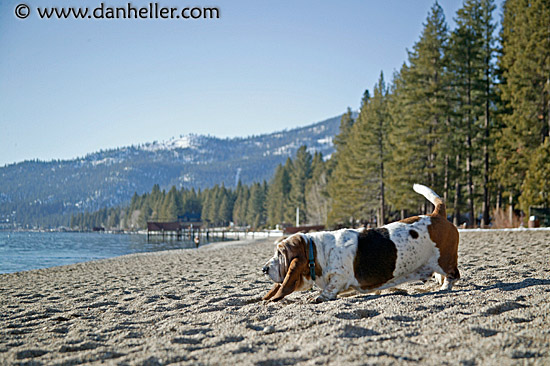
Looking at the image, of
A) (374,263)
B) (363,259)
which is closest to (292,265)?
(363,259)

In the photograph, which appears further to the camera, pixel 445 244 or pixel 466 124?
pixel 466 124

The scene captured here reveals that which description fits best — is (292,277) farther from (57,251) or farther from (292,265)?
(57,251)

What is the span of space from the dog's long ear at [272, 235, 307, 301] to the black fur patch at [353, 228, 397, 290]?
2.22 ft

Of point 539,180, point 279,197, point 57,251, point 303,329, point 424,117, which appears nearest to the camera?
point 303,329

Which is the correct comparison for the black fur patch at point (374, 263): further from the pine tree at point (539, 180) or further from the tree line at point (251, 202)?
the tree line at point (251, 202)

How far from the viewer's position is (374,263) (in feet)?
19.4

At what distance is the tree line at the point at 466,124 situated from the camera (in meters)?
25.2

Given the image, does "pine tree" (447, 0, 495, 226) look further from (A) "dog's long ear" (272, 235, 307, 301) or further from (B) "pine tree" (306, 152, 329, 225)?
(B) "pine tree" (306, 152, 329, 225)

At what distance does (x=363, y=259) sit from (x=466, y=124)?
1082 inches

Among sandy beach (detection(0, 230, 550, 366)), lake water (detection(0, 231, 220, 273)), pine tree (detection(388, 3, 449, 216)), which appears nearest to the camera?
sandy beach (detection(0, 230, 550, 366))

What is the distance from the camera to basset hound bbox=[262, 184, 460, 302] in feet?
19.4

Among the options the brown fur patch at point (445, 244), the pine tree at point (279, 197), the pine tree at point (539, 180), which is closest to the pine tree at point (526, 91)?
the pine tree at point (539, 180)

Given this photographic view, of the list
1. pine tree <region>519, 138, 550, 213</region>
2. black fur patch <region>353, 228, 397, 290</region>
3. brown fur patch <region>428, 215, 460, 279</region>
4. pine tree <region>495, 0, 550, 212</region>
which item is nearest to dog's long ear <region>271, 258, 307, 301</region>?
black fur patch <region>353, 228, 397, 290</region>

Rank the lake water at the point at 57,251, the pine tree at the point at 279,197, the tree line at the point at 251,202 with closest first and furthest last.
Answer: the lake water at the point at 57,251, the tree line at the point at 251,202, the pine tree at the point at 279,197
